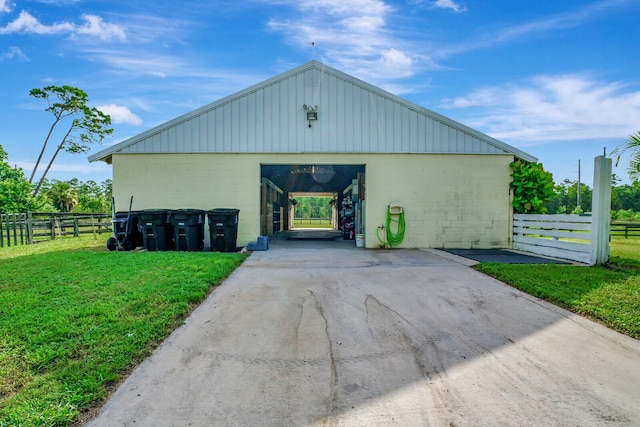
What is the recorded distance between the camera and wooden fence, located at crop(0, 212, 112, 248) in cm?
1148

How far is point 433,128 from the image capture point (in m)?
9.82

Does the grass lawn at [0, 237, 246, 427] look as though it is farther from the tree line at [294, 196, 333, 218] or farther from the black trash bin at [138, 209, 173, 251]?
the tree line at [294, 196, 333, 218]

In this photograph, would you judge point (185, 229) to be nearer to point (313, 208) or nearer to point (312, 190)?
point (312, 190)

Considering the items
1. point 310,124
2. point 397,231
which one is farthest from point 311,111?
point 397,231

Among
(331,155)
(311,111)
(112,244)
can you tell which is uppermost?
(311,111)

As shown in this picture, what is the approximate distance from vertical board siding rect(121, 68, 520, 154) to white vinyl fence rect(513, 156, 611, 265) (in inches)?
121

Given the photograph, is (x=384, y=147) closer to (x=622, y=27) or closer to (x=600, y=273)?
(x=600, y=273)

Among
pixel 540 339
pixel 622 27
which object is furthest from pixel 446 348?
pixel 622 27

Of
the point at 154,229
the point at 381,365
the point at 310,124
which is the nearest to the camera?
the point at 381,365

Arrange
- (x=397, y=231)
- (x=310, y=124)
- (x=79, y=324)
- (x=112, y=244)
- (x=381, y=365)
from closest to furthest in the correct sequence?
(x=381, y=365) → (x=79, y=324) → (x=112, y=244) → (x=310, y=124) → (x=397, y=231)

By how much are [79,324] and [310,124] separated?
7.54 m

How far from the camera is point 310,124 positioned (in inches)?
384

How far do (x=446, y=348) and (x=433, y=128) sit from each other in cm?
778

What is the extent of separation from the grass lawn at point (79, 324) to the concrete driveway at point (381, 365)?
21 cm
